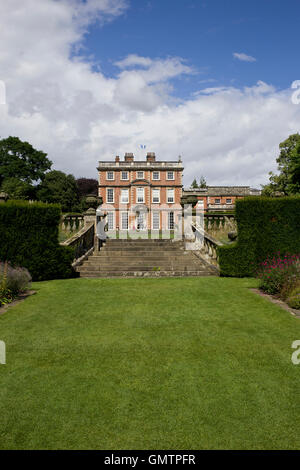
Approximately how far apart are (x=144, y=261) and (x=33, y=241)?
171 inches

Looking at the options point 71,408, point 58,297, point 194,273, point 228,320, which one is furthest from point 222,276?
point 71,408

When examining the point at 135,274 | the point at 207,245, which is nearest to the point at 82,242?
the point at 135,274

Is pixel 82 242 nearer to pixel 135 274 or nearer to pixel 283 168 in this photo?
pixel 135 274

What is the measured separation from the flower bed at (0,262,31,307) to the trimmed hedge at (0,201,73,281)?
1935mm

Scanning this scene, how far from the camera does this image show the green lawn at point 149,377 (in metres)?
2.59

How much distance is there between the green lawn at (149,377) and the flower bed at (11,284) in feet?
2.70

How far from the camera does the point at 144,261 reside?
11.7m

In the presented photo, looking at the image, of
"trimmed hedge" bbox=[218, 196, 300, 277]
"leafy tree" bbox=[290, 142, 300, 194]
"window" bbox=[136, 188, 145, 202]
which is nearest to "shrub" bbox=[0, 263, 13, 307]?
"trimmed hedge" bbox=[218, 196, 300, 277]

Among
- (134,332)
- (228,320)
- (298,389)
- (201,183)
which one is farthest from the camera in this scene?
(201,183)

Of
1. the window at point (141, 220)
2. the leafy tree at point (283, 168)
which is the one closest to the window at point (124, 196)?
the window at point (141, 220)

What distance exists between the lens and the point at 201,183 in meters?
75.2

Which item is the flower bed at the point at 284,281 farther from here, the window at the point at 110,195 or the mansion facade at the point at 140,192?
the window at the point at 110,195
